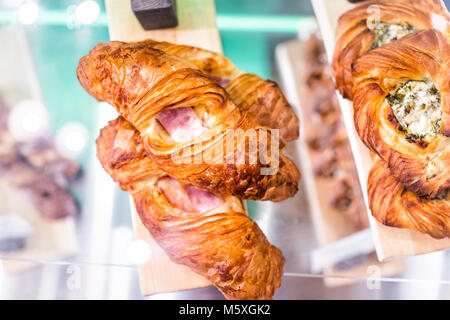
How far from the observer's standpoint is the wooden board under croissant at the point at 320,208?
1.26 m

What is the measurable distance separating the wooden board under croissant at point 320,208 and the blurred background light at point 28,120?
0.88 meters

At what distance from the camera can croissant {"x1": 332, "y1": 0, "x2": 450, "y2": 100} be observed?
1.12 metres

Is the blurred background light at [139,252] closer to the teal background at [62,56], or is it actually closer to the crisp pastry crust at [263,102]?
the teal background at [62,56]

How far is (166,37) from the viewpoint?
120cm

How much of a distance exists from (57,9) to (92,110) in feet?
1.24

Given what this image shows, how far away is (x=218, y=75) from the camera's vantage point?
1123mm

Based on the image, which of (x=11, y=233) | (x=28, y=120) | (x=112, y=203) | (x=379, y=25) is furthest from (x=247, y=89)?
(x=11, y=233)

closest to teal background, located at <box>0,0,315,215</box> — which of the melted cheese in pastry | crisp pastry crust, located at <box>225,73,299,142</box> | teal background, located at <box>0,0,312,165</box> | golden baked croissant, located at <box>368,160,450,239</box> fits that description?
teal background, located at <box>0,0,312,165</box>

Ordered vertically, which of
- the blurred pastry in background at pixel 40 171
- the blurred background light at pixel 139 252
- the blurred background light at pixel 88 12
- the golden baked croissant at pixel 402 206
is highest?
the blurred background light at pixel 88 12

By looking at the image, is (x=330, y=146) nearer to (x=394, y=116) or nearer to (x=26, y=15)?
(x=394, y=116)

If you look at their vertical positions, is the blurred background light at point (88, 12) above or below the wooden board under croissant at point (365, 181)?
above

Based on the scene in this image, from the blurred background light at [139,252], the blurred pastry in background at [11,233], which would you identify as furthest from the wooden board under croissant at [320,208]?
the blurred pastry in background at [11,233]

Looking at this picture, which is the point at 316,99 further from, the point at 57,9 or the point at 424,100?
the point at 57,9
